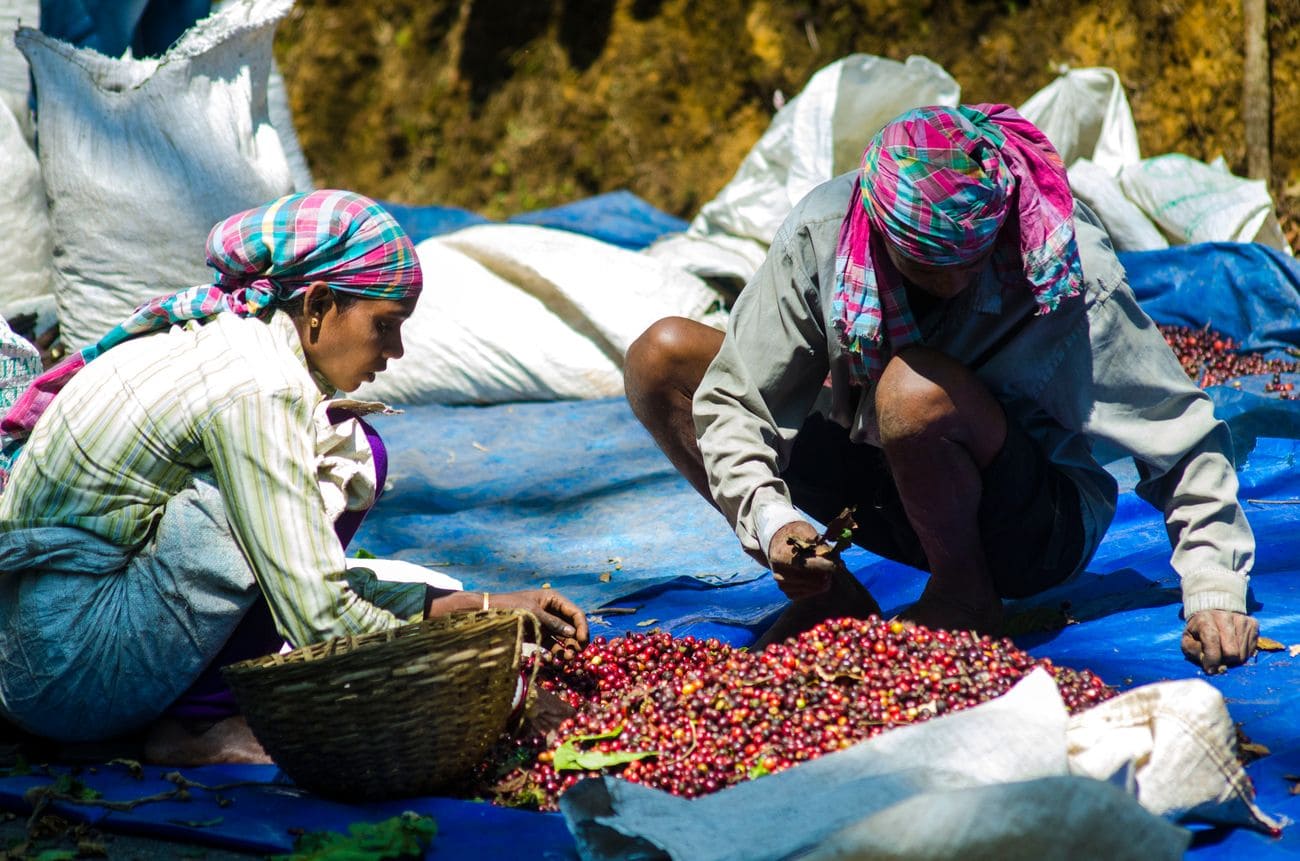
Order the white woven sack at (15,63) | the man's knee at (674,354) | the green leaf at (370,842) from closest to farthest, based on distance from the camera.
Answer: the green leaf at (370,842)
the man's knee at (674,354)
the white woven sack at (15,63)

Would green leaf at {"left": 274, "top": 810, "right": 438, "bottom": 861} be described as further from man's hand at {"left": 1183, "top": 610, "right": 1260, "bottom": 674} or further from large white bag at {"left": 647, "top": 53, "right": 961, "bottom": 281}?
large white bag at {"left": 647, "top": 53, "right": 961, "bottom": 281}

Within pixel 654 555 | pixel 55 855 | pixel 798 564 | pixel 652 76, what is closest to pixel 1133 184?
pixel 654 555

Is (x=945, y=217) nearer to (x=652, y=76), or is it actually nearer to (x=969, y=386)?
(x=969, y=386)

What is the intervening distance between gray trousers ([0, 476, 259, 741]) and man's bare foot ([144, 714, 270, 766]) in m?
0.06

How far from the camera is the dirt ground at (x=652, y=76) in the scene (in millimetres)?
6457

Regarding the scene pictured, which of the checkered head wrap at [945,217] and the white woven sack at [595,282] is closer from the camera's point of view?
the checkered head wrap at [945,217]

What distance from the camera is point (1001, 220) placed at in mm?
2398

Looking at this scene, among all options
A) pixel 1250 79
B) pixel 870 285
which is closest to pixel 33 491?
pixel 870 285

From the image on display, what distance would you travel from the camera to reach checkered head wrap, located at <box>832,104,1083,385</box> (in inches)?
93.0

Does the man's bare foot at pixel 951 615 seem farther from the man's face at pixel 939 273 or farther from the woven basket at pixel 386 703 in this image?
the woven basket at pixel 386 703

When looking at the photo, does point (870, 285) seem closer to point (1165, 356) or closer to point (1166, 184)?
point (1165, 356)

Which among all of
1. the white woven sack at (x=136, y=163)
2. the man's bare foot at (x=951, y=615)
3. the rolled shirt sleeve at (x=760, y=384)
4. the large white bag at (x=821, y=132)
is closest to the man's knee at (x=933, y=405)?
the rolled shirt sleeve at (x=760, y=384)

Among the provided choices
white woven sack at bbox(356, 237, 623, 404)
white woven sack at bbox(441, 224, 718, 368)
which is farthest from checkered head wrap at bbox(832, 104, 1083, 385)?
white woven sack at bbox(356, 237, 623, 404)

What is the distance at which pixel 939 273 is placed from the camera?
246 centimetres
